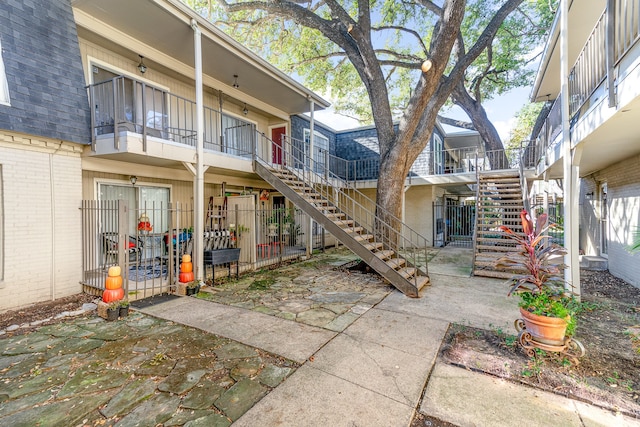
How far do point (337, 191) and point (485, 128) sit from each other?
8.76 metres

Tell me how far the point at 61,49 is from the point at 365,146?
37.4 feet

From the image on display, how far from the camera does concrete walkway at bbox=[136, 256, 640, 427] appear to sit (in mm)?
2400

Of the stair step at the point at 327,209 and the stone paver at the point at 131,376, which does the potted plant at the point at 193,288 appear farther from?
the stair step at the point at 327,209

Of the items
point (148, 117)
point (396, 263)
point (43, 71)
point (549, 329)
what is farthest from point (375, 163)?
point (43, 71)

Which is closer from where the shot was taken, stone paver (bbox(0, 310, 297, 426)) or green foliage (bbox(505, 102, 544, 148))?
stone paver (bbox(0, 310, 297, 426))

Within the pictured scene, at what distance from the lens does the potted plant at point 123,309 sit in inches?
182

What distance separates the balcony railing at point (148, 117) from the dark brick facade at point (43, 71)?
312mm

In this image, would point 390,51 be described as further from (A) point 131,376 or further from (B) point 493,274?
(A) point 131,376

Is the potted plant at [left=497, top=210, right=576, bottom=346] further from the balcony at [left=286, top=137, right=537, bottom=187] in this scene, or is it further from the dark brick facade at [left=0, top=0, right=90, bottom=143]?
the dark brick facade at [left=0, top=0, right=90, bottom=143]

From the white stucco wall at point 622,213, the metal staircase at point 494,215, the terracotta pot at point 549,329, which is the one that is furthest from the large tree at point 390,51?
the terracotta pot at point 549,329

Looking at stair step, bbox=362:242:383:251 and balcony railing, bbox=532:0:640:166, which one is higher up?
balcony railing, bbox=532:0:640:166

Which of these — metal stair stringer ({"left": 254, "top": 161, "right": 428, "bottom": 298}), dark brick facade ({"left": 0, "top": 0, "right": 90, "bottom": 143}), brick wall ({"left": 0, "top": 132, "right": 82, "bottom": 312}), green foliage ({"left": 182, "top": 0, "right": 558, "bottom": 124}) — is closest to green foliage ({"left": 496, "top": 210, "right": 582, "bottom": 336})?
metal stair stringer ({"left": 254, "top": 161, "right": 428, "bottom": 298})

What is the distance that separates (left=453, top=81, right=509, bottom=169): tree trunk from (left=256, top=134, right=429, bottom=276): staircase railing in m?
4.92

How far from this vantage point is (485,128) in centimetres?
1326
